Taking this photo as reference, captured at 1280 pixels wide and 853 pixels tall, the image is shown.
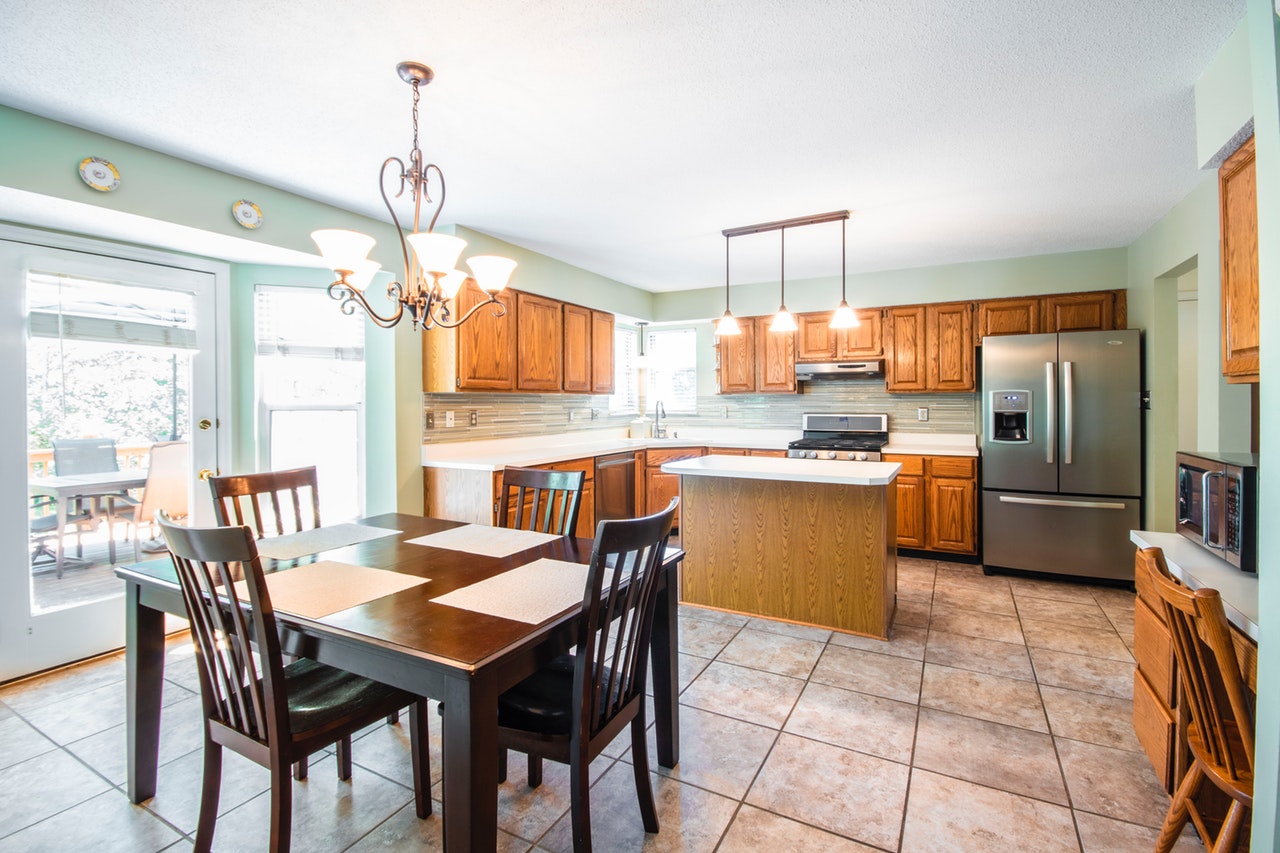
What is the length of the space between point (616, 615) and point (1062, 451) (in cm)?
390

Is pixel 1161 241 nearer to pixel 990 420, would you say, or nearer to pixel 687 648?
pixel 990 420

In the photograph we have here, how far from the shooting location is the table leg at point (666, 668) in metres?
1.95

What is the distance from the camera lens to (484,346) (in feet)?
12.7

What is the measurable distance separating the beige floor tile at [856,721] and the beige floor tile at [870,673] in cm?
7

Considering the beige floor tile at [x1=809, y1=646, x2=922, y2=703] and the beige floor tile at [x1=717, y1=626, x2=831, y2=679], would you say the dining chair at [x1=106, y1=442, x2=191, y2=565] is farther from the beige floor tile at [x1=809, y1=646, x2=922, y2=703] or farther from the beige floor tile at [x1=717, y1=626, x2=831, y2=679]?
the beige floor tile at [x1=809, y1=646, x2=922, y2=703]

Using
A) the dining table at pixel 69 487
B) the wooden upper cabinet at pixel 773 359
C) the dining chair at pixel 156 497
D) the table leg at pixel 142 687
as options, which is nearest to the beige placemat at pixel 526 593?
the table leg at pixel 142 687

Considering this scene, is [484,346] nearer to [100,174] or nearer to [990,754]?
[100,174]

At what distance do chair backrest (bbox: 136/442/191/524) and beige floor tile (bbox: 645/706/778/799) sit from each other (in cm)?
276

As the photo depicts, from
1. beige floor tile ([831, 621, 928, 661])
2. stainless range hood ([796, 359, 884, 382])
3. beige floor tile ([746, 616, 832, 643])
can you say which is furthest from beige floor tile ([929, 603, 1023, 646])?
stainless range hood ([796, 359, 884, 382])

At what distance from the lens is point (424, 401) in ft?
12.7

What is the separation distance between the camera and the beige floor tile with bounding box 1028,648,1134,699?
2.56 meters

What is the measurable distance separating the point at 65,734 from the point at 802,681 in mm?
2913

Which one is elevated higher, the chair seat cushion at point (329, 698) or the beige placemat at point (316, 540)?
the beige placemat at point (316, 540)

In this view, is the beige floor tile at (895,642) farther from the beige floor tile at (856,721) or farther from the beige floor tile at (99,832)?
the beige floor tile at (99,832)
